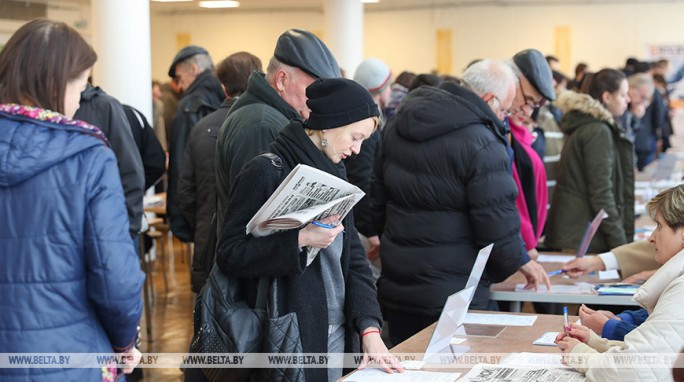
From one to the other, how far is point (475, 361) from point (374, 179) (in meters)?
1.62

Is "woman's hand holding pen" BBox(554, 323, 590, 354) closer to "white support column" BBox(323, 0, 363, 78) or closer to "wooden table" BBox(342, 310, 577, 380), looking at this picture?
"wooden table" BBox(342, 310, 577, 380)

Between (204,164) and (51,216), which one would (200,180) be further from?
(51,216)

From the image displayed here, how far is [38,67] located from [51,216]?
34cm

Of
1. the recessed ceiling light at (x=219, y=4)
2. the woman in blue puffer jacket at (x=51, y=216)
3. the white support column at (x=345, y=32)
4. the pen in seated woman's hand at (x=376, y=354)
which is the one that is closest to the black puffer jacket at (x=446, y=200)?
the pen in seated woman's hand at (x=376, y=354)

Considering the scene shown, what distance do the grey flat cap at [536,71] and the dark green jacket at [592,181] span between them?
81 cm

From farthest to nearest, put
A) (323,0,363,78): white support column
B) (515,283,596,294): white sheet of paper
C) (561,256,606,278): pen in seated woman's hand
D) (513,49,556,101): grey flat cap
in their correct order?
(323,0,363,78): white support column, (513,49,556,101): grey flat cap, (561,256,606,278): pen in seated woman's hand, (515,283,596,294): white sheet of paper

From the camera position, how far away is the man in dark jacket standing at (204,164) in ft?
13.9

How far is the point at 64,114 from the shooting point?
212 centimetres

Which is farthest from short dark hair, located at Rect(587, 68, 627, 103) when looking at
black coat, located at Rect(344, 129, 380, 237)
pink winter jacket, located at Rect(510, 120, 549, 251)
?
black coat, located at Rect(344, 129, 380, 237)

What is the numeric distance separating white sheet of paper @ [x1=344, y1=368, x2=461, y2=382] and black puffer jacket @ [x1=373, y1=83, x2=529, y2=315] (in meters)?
0.99

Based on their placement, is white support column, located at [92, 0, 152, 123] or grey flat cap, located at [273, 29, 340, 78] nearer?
grey flat cap, located at [273, 29, 340, 78]

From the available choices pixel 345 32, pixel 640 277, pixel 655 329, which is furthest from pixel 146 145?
pixel 345 32

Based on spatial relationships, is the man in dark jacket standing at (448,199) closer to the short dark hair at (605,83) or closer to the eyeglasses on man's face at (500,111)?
→ the eyeglasses on man's face at (500,111)

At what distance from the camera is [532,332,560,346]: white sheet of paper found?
284 centimetres
